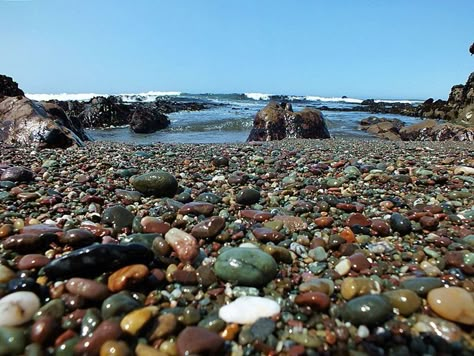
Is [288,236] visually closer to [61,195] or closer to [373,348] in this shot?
[373,348]

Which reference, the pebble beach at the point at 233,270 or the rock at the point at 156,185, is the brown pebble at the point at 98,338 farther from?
the rock at the point at 156,185

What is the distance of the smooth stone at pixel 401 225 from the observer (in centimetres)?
202

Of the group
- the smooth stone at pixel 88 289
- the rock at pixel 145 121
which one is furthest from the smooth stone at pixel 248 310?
the rock at pixel 145 121

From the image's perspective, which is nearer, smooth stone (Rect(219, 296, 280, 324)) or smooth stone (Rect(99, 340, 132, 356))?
smooth stone (Rect(99, 340, 132, 356))

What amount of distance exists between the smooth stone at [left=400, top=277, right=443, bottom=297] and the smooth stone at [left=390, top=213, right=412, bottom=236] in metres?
0.56

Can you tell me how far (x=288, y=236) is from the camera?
202 cm

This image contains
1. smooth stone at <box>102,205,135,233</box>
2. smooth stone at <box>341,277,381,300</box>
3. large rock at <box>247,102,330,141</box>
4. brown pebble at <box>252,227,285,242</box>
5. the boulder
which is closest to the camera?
smooth stone at <box>341,277,381,300</box>

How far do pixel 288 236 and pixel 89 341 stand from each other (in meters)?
1.26

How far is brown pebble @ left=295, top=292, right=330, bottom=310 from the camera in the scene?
1337 mm

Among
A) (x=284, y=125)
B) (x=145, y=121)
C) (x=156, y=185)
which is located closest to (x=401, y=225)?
(x=156, y=185)

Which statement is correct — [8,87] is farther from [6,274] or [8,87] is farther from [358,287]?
[358,287]

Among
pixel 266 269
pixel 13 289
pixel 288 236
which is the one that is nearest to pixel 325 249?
pixel 288 236

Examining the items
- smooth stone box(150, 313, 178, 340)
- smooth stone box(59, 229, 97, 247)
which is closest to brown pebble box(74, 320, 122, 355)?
smooth stone box(150, 313, 178, 340)

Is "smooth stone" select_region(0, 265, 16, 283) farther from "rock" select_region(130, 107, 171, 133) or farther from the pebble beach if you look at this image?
"rock" select_region(130, 107, 171, 133)
